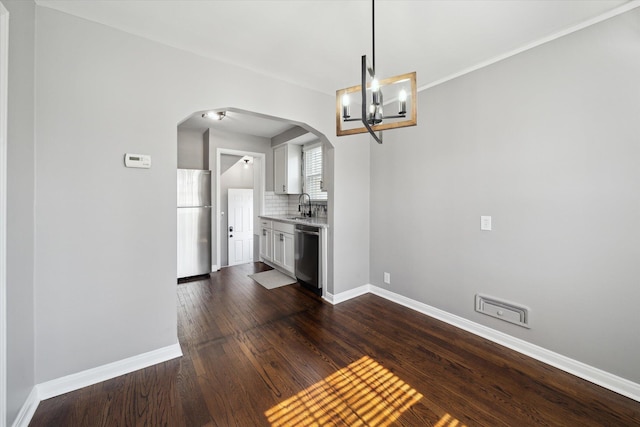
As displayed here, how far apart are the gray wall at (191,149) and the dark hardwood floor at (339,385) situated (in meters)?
3.07

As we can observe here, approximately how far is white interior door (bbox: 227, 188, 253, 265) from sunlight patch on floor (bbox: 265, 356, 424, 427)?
3.96 m

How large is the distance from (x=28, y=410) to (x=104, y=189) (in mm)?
1462

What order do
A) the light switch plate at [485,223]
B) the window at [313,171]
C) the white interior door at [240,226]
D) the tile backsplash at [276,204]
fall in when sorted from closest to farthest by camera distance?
the light switch plate at [485,223] → the window at [313,171] → the white interior door at [240,226] → the tile backsplash at [276,204]

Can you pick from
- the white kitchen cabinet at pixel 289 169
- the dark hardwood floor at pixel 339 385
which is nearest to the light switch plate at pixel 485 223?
the dark hardwood floor at pixel 339 385

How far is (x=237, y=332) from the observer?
2523 millimetres

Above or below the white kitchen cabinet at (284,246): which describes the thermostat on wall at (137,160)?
above

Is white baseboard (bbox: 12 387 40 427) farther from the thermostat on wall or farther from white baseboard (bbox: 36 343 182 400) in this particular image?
the thermostat on wall

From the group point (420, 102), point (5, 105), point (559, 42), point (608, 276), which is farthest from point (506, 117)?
point (5, 105)

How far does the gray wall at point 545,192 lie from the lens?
5.72 ft

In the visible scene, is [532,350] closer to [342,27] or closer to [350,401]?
[350,401]

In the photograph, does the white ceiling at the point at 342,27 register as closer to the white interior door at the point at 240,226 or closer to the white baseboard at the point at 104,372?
the white baseboard at the point at 104,372

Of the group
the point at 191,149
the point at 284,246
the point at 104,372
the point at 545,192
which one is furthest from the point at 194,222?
the point at 545,192

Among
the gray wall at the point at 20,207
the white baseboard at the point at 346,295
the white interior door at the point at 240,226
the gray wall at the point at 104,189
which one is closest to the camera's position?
the gray wall at the point at 20,207

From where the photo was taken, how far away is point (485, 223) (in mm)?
2422
